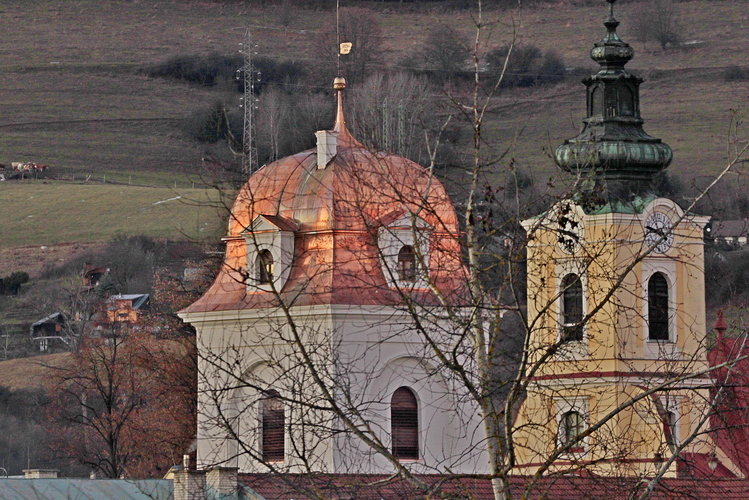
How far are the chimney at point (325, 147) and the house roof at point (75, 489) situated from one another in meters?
7.06

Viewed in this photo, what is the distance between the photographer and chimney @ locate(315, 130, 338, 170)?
40.6m

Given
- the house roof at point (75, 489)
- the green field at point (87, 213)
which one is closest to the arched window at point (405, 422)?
the house roof at point (75, 489)

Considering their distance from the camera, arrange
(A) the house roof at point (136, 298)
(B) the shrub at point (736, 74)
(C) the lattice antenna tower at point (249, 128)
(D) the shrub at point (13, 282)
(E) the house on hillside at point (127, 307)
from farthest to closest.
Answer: (B) the shrub at point (736, 74) < (D) the shrub at point (13, 282) < (A) the house roof at point (136, 298) < (E) the house on hillside at point (127, 307) < (C) the lattice antenna tower at point (249, 128)

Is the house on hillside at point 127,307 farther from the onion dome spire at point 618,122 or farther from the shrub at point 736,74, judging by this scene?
the shrub at point 736,74

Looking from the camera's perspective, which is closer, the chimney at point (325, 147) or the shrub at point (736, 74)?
the chimney at point (325, 147)

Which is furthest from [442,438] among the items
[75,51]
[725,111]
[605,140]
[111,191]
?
[75,51]

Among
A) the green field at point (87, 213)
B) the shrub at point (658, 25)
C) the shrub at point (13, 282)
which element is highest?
the shrub at point (658, 25)

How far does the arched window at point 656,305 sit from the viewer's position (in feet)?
155

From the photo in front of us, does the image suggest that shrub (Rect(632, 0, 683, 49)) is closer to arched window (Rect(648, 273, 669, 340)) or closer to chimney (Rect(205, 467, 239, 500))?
arched window (Rect(648, 273, 669, 340))

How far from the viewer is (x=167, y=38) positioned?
17688 cm

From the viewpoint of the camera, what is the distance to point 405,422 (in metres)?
40.2

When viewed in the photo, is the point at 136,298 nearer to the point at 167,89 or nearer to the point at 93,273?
the point at 93,273

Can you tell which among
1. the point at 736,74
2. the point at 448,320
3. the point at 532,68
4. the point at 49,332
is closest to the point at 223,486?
the point at 448,320

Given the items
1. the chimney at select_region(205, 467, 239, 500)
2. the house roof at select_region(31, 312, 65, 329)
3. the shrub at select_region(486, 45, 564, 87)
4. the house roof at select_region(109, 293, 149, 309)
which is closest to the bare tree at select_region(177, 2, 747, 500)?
the chimney at select_region(205, 467, 239, 500)
